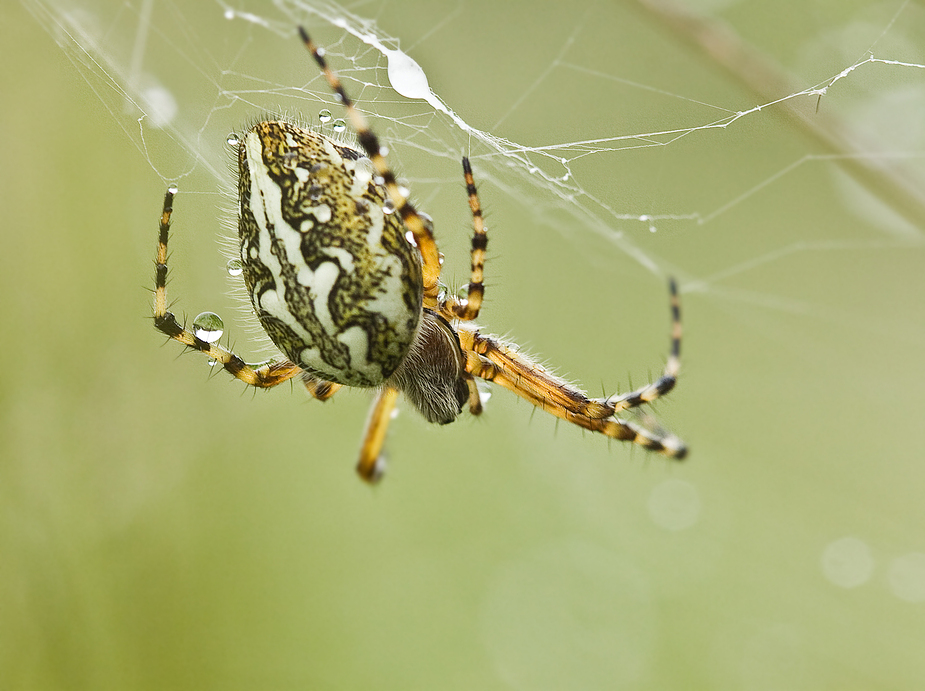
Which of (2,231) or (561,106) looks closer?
(2,231)

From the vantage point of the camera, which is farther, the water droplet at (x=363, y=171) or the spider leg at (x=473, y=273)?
the spider leg at (x=473, y=273)

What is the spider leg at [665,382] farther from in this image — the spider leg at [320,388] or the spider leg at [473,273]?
the spider leg at [320,388]

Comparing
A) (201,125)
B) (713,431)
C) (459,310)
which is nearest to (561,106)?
(459,310)

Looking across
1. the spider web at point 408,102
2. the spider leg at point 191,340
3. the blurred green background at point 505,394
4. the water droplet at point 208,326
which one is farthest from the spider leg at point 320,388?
the spider web at point 408,102

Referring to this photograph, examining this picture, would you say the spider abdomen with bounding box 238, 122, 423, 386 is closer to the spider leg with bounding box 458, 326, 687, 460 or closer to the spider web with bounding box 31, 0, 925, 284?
the spider web with bounding box 31, 0, 925, 284

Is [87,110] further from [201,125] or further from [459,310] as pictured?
[459,310]

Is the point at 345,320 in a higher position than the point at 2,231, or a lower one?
lower

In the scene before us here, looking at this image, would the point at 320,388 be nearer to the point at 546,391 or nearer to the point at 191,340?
the point at 191,340
